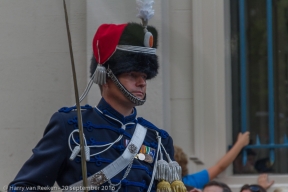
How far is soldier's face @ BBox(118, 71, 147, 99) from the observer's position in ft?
11.3

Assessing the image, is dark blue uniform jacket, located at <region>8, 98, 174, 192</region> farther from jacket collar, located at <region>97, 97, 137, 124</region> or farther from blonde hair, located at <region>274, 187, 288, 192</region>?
blonde hair, located at <region>274, 187, 288, 192</region>

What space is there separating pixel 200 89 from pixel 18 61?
1340 millimetres

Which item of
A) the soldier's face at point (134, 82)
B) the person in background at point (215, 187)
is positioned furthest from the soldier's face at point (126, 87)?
the person in background at point (215, 187)

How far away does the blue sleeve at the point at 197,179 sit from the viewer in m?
5.32

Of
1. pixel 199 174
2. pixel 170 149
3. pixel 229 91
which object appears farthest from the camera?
pixel 229 91

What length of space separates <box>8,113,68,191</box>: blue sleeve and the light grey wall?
2.28m

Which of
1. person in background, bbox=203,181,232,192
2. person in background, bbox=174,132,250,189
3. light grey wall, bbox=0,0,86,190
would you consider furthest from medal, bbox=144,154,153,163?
light grey wall, bbox=0,0,86,190

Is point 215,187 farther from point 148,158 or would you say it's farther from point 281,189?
point 148,158

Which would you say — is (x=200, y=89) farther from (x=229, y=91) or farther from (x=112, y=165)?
(x=112, y=165)

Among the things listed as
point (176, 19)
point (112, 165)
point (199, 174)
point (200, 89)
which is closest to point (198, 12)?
point (176, 19)

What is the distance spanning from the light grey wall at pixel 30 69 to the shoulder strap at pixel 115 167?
2.15 metres

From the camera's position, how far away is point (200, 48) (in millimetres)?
5602

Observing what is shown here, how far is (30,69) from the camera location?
5.64 metres

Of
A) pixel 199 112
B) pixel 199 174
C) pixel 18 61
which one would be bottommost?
pixel 199 174
